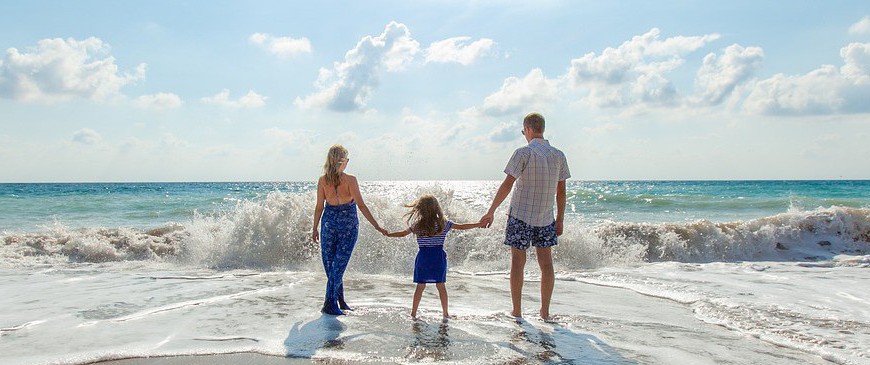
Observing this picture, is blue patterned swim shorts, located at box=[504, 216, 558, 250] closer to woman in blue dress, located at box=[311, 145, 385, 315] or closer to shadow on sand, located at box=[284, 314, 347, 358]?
woman in blue dress, located at box=[311, 145, 385, 315]

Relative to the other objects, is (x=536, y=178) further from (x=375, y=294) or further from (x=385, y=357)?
(x=375, y=294)

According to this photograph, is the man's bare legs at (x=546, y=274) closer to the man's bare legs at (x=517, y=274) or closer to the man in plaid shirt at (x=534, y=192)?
the man in plaid shirt at (x=534, y=192)

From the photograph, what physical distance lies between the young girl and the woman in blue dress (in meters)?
0.53

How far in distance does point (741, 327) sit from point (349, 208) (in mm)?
4162

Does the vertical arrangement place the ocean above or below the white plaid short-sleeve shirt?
below

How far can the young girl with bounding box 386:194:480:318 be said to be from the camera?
5.46 metres

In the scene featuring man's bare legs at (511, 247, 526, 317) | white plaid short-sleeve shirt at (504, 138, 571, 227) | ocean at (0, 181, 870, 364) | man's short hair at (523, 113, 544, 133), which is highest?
man's short hair at (523, 113, 544, 133)

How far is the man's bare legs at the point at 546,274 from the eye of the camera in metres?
5.55

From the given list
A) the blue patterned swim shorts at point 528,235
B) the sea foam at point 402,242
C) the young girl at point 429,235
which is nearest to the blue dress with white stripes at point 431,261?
the young girl at point 429,235

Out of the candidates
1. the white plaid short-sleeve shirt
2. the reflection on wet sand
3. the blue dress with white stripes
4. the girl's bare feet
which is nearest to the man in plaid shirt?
the white plaid short-sleeve shirt

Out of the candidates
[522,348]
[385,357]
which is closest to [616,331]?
[522,348]

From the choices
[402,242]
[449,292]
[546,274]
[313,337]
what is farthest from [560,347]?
[402,242]

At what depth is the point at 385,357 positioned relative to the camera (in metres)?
4.34

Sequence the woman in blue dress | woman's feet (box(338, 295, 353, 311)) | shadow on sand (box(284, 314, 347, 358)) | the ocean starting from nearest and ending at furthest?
shadow on sand (box(284, 314, 347, 358)) → the ocean → the woman in blue dress → woman's feet (box(338, 295, 353, 311))
